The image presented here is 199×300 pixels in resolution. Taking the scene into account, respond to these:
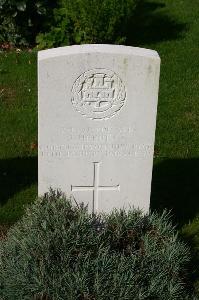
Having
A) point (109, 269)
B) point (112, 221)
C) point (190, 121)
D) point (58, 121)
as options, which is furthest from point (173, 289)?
point (190, 121)

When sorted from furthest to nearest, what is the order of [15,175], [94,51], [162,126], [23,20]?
[23,20], [162,126], [15,175], [94,51]

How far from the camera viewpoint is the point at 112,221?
4.76 meters

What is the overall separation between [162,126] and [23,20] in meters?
3.56

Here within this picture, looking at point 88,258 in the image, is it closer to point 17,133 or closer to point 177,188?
point 177,188

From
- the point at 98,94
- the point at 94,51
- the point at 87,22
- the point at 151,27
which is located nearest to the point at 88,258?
the point at 98,94

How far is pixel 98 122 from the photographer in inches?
186

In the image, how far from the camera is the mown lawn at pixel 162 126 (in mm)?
5848

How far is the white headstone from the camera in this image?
178 inches

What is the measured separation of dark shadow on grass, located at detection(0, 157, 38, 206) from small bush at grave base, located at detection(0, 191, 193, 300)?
124cm

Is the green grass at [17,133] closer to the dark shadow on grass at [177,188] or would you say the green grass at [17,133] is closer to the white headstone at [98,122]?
the white headstone at [98,122]

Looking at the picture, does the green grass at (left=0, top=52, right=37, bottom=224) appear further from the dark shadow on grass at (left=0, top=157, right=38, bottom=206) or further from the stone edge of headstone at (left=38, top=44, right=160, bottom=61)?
the stone edge of headstone at (left=38, top=44, right=160, bottom=61)

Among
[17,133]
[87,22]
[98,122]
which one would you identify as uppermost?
[87,22]

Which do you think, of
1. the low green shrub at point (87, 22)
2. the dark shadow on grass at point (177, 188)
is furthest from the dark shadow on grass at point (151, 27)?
the dark shadow on grass at point (177, 188)

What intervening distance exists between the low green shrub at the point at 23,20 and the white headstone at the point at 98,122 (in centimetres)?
513
